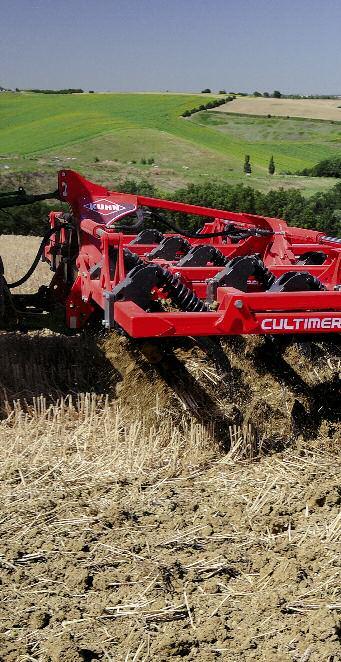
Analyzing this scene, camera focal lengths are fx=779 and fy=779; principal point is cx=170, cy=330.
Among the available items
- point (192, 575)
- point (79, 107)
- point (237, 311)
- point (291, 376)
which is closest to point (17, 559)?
point (192, 575)

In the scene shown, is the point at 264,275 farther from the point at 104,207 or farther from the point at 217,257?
the point at 104,207

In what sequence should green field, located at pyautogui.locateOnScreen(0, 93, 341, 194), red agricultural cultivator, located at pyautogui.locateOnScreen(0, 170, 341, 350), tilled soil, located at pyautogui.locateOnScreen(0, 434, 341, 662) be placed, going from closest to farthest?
tilled soil, located at pyautogui.locateOnScreen(0, 434, 341, 662), red agricultural cultivator, located at pyautogui.locateOnScreen(0, 170, 341, 350), green field, located at pyautogui.locateOnScreen(0, 93, 341, 194)

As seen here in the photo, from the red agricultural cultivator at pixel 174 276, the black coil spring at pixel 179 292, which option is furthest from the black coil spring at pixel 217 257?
the black coil spring at pixel 179 292

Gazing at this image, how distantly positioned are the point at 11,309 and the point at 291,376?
223 centimetres

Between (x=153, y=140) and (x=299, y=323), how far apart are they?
3809cm

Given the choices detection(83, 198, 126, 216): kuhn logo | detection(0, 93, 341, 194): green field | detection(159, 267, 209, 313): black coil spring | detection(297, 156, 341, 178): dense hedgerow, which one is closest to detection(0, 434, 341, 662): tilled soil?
detection(159, 267, 209, 313): black coil spring

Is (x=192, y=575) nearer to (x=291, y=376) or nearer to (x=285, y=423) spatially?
(x=285, y=423)

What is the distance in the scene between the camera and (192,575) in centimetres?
337

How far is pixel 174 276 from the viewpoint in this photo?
4871 mm

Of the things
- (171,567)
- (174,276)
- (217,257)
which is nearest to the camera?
(171,567)

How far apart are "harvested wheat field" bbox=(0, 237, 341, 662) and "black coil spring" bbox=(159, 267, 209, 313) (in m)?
0.44

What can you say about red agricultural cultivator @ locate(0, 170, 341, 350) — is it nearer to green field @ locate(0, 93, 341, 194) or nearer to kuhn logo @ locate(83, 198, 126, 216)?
kuhn logo @ locate(83, 198, 126, 216)

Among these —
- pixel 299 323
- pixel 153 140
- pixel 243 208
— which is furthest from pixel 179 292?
pixel 153 140

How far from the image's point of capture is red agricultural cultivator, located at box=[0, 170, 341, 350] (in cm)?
432
